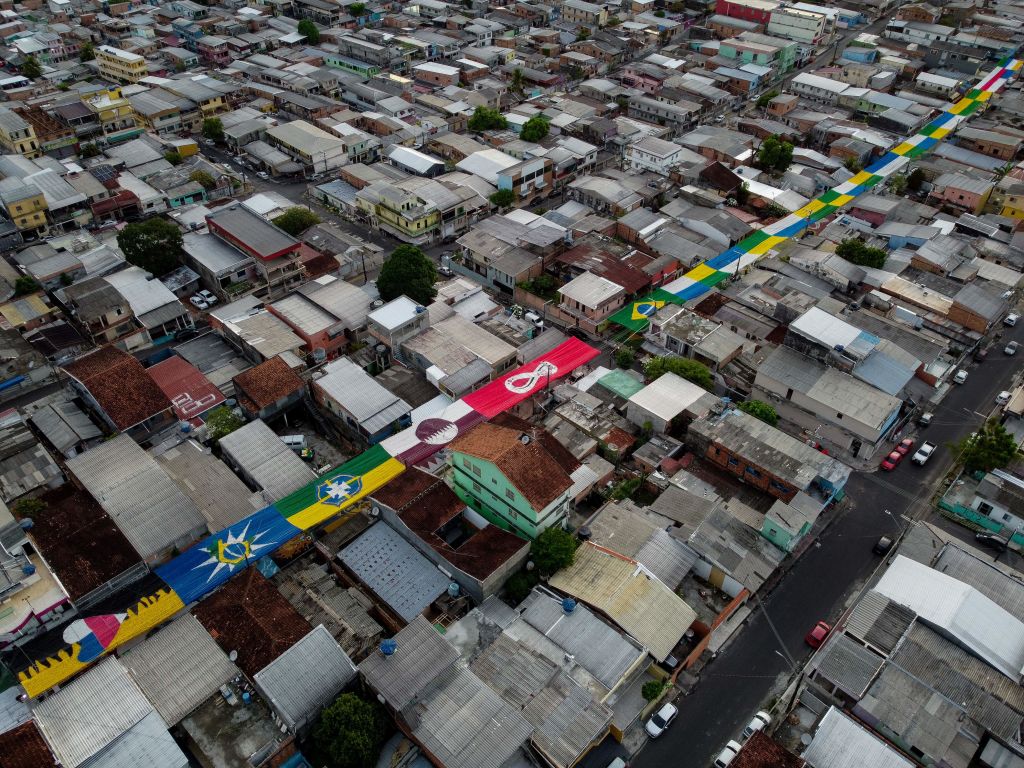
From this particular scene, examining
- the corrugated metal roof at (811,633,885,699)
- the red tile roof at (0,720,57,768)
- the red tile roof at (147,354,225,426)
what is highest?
the corrugated metal roof at (811,633,885,699)

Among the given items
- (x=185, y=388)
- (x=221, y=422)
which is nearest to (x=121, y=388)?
(x=185, y=388)

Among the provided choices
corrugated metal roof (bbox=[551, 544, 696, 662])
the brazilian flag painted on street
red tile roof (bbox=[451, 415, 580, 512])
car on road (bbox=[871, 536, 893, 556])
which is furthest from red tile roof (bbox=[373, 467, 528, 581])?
the brazilian flag painted on street

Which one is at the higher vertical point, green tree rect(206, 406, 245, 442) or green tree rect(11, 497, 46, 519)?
green tree rect(206, 406, 245, 442)

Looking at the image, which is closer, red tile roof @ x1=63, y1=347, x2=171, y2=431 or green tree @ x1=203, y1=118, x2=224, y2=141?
red tile roof @ x1=63, y1=347, x2=171, y2=431

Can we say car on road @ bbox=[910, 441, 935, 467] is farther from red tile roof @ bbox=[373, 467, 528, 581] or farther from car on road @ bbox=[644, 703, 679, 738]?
red tile roof @ bbox=[373, 467, 528, 581]

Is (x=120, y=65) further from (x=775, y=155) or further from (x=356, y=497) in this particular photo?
(x=775, y=155)

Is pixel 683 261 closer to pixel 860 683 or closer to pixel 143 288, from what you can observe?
pixel 860 683

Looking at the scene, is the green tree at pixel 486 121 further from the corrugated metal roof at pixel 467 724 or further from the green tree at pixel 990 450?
the corrugated metal roof at pixel 467 724
